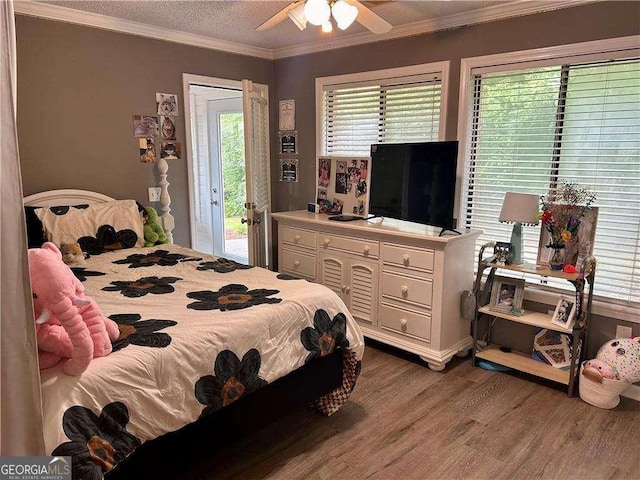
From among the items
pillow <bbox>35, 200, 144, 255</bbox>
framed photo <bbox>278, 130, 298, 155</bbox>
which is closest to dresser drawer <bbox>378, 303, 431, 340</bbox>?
pillow <bbox>35, 200, 144, 255</bbox>

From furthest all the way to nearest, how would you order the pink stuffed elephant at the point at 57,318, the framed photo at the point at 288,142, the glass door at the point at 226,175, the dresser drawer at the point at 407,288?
the glass door at the point at 226,175
the framed photo at the point at 288,142
the dresser drawer at the point at 407,288
the pink stuffed elephant at the point at 57,318

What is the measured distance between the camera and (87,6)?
10.4ft

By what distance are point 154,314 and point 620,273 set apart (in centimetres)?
268

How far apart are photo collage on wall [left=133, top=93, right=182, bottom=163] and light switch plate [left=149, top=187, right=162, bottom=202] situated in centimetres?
23

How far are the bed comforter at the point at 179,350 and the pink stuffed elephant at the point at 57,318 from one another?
0.06 m

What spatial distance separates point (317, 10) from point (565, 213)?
6.22 feet

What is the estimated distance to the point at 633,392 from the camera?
2.76 m

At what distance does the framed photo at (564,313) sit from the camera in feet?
9.14

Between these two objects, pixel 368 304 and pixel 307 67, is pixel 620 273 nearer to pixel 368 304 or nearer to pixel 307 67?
pixel 368 304

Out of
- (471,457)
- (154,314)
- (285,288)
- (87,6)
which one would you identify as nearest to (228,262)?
(285,288)

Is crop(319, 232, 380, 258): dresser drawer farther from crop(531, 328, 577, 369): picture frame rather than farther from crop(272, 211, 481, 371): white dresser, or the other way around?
crop(531, 328, 577, 369): picture frame

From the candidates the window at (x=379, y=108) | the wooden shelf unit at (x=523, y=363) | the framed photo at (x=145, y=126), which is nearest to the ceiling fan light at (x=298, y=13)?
the window at (x=379, y=108)

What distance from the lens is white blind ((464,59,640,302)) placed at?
273cm

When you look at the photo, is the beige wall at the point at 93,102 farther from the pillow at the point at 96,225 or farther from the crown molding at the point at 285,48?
the pillow at the point at 96,225
